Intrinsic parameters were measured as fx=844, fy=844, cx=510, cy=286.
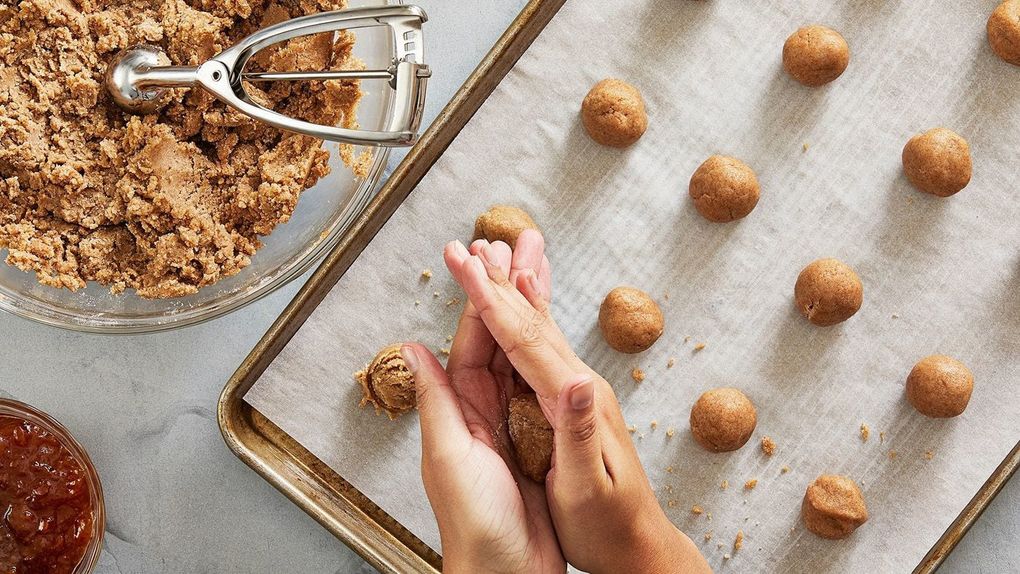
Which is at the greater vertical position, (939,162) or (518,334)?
(939,162)

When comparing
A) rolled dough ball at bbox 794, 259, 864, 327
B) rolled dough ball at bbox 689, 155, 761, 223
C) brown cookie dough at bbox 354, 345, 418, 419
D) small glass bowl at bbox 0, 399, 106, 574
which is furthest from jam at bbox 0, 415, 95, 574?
rolled dough ball at bbox 794, 259, 864, 327

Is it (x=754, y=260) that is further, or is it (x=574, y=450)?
(x=754, y=260)

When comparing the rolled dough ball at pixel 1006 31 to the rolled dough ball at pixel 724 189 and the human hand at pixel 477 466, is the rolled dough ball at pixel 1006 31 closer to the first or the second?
the rolled dough ball at pixel 724 189

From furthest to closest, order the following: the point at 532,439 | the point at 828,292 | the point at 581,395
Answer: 1. the point at 828,292
2. the point at 532,439
3. the point at 581,395

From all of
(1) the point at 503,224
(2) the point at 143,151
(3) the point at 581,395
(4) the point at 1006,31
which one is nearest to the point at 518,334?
(3) the point at 581,395

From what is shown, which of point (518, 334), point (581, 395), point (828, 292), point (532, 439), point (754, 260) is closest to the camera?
point (581, 395)

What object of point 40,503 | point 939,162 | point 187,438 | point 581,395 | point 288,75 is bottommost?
point 40,503

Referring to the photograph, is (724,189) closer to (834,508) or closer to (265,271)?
(834,508)
